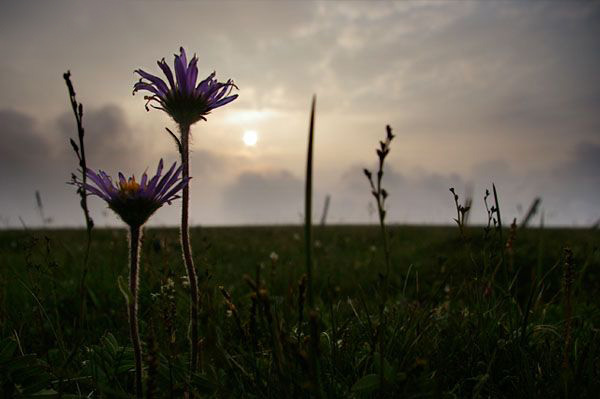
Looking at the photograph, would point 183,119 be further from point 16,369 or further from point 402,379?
point 402,379

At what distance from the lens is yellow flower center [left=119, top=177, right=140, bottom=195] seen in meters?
2.02

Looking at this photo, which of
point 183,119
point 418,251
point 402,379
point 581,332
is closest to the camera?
point 402,379

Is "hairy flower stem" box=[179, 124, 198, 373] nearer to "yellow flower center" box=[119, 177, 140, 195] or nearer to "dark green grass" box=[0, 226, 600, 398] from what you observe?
"dark green grass" box=[0, 226, 600, 398]

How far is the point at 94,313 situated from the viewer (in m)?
4.49

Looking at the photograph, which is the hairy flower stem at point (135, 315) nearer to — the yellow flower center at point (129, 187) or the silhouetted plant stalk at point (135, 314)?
the silhouetted plant stalk at point (135, 314)

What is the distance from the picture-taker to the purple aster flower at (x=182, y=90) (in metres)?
2.17

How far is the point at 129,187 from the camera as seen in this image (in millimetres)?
2047

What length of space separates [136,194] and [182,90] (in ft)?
1.79

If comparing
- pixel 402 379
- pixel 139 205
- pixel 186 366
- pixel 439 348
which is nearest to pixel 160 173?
pixel 139 205

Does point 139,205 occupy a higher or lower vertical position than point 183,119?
lower

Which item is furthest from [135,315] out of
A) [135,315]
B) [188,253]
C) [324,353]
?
[324,353]

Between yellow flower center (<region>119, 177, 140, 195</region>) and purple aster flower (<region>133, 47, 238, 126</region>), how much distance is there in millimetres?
379

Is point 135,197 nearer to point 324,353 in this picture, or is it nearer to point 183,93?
point 183,93

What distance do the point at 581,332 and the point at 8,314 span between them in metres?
4.46
